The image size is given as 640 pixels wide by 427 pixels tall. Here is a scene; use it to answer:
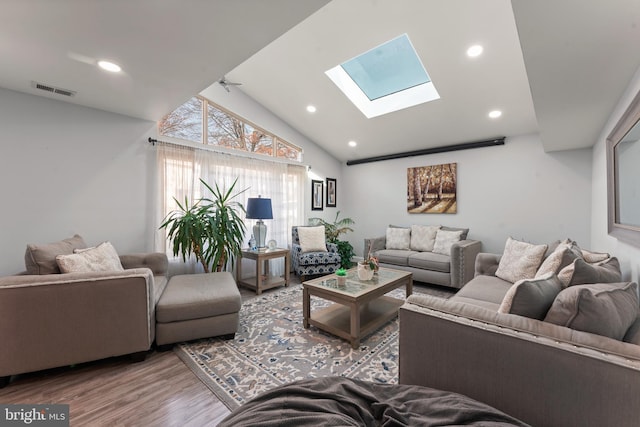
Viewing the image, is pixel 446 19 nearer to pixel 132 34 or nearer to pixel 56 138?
pixel 132 34

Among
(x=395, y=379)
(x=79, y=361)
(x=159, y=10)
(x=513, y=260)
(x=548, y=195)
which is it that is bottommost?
(x=395, y=379)

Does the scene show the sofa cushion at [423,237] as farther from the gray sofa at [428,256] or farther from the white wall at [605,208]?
the white wall at [605,208]

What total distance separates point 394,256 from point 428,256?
1.69 feet

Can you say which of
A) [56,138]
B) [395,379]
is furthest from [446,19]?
[56,138]

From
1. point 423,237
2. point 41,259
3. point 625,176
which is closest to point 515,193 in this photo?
point 423,237

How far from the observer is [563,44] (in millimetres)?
1349

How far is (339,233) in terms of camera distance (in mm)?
5230

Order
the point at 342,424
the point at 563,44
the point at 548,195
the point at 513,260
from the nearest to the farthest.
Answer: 1. the point at 342,424
2. the point at 563,44
3. the point at 513,260
4. the point at 548,195

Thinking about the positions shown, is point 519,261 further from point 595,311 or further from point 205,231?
point 205,231

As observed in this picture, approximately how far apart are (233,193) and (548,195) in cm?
452

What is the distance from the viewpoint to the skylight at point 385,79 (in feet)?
10.5

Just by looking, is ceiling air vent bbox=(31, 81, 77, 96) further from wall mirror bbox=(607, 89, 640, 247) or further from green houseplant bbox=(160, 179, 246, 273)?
wall mirror bbox=(607, 89, 640, 247)

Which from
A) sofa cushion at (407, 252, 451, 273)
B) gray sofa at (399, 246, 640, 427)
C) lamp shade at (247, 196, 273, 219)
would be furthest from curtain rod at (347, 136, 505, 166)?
gray sofa at (399, 246, 640, 427)

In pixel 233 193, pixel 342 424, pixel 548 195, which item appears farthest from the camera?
pixel 233 193
